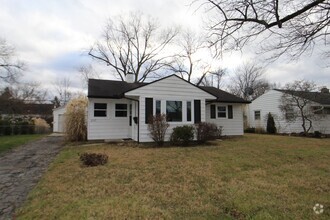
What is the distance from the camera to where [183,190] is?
5.54 metres

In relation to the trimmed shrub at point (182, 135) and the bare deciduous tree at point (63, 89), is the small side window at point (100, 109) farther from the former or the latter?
the bare deciduous tree at point (63, 89)

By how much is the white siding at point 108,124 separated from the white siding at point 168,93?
8.76 ft

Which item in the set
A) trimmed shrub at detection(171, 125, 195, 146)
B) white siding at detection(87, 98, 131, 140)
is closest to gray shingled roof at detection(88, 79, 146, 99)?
white siding at detection(87, 98, 131, 140)

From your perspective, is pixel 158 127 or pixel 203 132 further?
pixel 203 132

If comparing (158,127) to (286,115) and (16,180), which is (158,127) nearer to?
(16,180)

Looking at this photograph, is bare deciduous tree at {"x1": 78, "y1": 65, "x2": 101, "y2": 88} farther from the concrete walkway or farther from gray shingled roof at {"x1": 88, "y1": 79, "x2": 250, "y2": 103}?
the concrete walkway

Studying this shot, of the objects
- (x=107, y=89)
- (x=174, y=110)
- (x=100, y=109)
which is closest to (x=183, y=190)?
(x=174, y=110)

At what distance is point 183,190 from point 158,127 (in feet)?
24.4

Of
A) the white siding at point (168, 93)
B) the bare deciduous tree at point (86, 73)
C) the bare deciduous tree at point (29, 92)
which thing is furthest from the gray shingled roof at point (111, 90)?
the bare deciduous tree at point (29, 92)

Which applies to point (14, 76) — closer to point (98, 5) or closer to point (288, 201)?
point (98, 5)

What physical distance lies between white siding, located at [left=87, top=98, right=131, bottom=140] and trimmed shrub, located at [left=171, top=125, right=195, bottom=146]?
12.4 feet

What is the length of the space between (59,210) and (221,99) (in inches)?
596

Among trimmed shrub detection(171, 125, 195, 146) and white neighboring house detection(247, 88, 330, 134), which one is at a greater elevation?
white neighboring house detection(247, 88, 330, 134)

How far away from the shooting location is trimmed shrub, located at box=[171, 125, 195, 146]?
13.0 m
